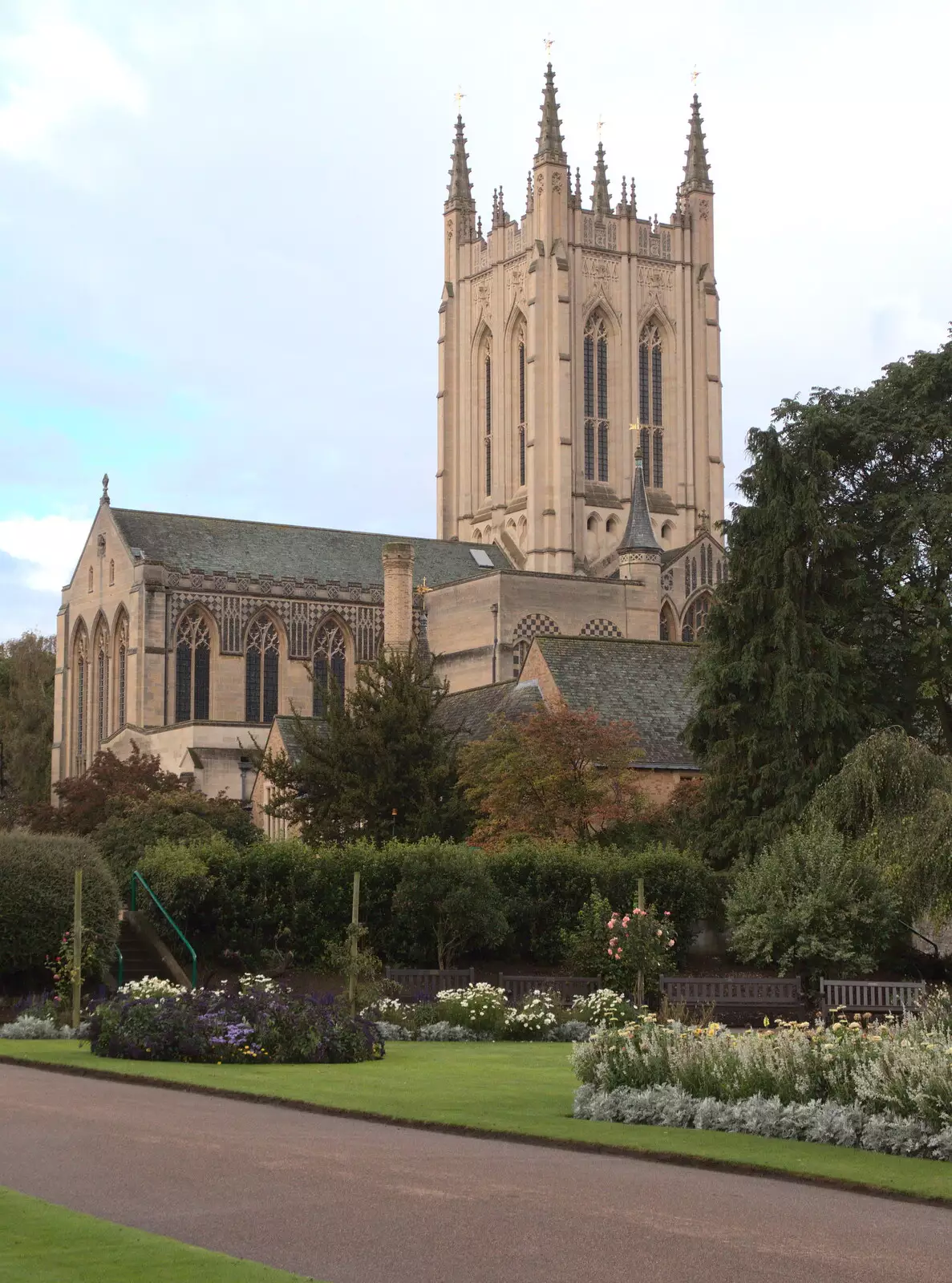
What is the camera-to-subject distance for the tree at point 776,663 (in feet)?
128

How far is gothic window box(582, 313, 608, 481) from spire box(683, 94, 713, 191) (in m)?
11.9

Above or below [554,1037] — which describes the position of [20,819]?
above

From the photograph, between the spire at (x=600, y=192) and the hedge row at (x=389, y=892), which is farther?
the spire at (x=600, y=192)

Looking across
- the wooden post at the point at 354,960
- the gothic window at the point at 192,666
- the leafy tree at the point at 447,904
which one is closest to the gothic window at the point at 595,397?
the gothic window at the point at 192,666

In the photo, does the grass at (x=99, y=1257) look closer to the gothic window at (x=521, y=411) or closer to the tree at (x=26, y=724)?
the tree at (x=26, y=724)

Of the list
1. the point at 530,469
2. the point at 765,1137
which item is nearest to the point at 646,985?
the point at 765,1137

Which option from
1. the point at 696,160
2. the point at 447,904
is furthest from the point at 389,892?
the point at 696,160

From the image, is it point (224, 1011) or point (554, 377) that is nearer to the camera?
point (224, 1011)

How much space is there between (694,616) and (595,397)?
19.9 m

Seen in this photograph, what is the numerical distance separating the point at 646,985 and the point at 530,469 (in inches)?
2746

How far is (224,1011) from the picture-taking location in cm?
2259

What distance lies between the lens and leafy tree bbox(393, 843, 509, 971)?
1348 inches

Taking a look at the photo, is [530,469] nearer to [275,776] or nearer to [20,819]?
[20,819]

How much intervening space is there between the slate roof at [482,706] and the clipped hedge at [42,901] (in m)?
16.5
